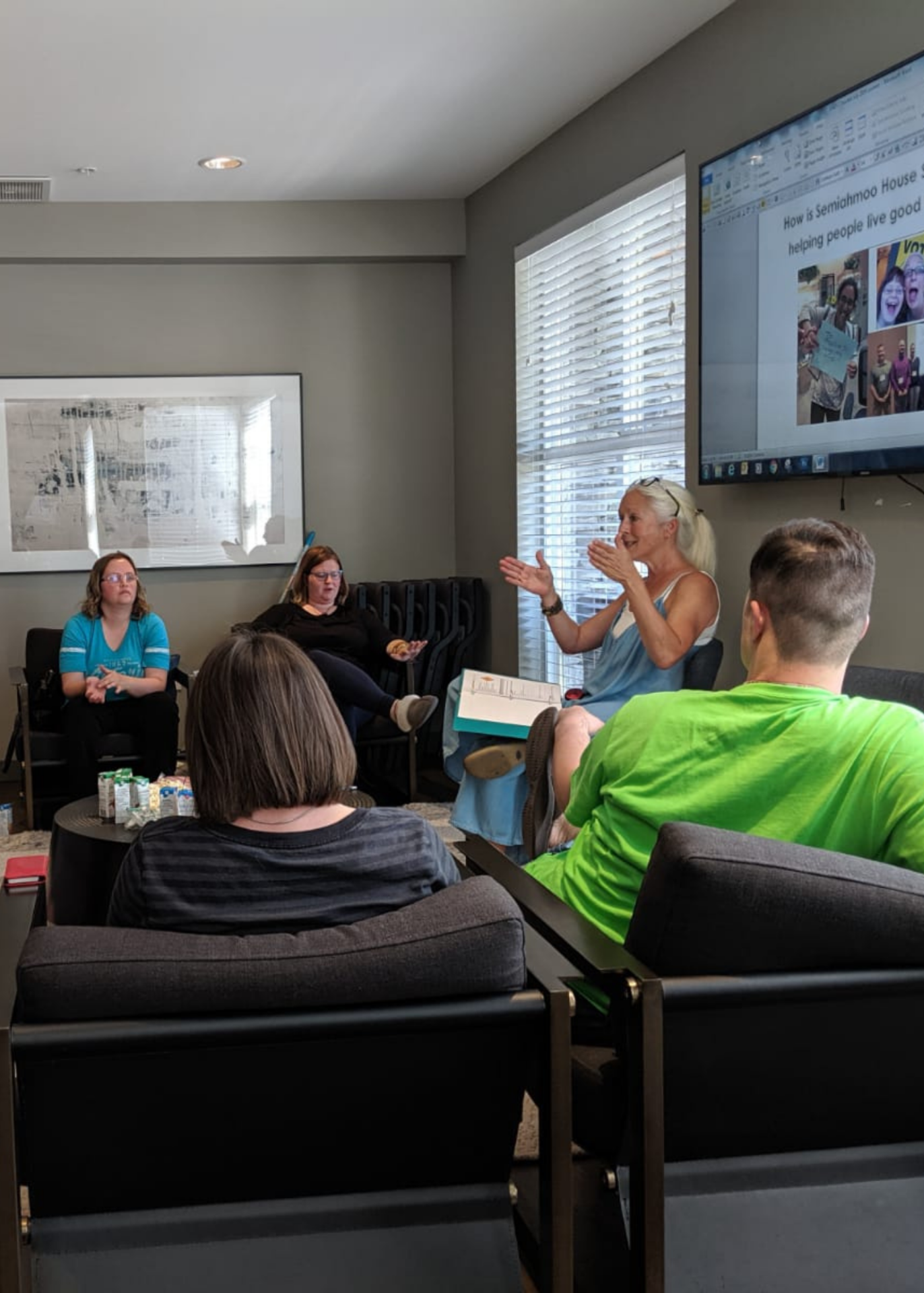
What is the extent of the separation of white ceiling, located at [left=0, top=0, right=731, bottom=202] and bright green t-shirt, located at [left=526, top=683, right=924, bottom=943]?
2872 mm

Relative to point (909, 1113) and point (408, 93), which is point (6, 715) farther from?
point (909, 1113)

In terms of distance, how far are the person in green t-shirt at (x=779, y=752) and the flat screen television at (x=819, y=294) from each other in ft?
4.43

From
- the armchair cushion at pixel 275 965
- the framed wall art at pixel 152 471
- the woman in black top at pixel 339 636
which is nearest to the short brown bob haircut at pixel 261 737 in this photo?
the armchair cushion at pixel 275 965

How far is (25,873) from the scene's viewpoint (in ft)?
7.27

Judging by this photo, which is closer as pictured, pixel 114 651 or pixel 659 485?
pixel 659 485

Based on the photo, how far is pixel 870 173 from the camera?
319 centimetres

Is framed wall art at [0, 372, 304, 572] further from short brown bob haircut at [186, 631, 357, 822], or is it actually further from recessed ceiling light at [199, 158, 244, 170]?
short brown bob haircut at [186, 631, 357, 822]

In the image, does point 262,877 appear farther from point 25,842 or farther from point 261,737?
point 25,842

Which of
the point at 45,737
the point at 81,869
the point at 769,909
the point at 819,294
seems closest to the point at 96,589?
the point at 45,737

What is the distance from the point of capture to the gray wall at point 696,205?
3.36 metres

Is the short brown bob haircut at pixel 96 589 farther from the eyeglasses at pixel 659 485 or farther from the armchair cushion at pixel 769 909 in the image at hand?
the armchair cushion at pixel 769 909

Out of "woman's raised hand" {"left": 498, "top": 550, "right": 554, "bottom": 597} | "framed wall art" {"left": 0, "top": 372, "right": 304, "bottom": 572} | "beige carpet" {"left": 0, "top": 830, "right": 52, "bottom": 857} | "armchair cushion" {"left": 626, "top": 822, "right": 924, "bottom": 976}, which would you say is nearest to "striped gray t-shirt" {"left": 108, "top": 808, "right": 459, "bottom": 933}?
"armchair cushion" {"left": 626, "top": 822, "right": 924, "bottom": 976}

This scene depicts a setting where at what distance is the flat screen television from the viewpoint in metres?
3.09

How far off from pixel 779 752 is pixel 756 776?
0.05 metres
